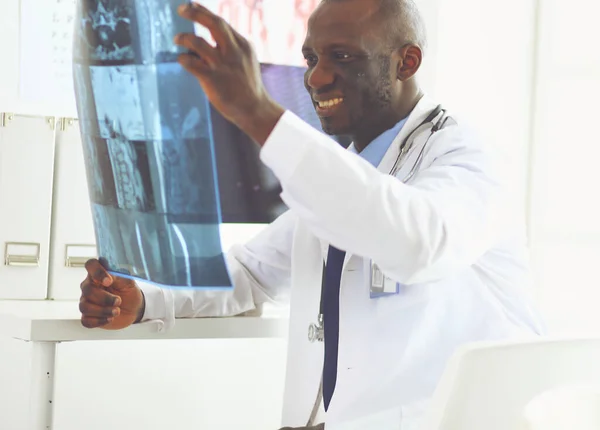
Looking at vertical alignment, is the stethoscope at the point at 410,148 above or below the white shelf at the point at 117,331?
above

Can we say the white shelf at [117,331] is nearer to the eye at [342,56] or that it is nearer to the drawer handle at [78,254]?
the drawer handle at [78,254]

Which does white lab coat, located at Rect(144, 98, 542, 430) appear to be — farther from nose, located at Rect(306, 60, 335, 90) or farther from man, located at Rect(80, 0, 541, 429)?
nose, located at Rect(306, 60, 335, 90)

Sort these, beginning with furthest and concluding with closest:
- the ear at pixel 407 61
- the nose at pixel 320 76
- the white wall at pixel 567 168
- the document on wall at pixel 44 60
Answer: the white wall at pixel 567 168 < the document on wall at pixel 44 60 < the ear at pixel 407 61 < the nose at pixel 320 76

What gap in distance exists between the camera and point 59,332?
1089 millimetres

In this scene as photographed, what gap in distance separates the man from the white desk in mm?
24

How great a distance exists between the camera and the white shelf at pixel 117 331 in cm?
109

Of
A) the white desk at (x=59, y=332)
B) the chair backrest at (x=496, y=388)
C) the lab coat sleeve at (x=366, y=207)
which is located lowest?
the white desk at (x=59, y=332)

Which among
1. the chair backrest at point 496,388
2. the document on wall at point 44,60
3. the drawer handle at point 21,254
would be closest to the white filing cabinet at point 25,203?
the drawer handle at point 21,254

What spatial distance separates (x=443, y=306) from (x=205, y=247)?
1.04ft

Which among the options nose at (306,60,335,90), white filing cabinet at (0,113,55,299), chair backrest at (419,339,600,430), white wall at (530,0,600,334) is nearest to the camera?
chair backrest at (419,339,600,430)

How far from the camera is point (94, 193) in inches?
36.8

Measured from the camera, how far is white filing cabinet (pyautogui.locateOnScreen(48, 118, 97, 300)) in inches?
63.4

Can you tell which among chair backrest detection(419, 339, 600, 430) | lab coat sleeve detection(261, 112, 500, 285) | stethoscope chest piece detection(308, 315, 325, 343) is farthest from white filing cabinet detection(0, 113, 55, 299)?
chair backrest detection(419, 339, 600, 430)

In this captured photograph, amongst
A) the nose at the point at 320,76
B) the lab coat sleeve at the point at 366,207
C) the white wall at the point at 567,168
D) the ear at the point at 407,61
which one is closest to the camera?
the lab coat sleeve at the point at 366,207
